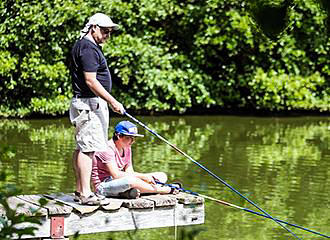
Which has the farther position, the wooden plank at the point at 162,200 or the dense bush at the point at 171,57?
the dense bush at the point at 171,57

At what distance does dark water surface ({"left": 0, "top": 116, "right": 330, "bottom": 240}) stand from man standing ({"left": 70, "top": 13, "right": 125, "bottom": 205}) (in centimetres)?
70

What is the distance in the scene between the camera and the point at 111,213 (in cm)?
610

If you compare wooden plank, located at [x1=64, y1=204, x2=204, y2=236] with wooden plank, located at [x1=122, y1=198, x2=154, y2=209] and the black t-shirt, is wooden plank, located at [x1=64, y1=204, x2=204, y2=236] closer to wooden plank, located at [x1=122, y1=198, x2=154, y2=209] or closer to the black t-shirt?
wooden plank, located at [x1=122, y1=198, x2=154, y2=209]

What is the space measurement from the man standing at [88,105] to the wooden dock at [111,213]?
0.51ft

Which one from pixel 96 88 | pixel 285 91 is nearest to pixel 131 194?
pixel 96 88

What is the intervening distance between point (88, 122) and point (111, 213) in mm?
729

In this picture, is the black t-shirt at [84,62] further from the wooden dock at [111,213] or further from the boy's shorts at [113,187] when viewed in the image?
the wooden dock at [111,213]

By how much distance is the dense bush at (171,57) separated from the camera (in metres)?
16.8

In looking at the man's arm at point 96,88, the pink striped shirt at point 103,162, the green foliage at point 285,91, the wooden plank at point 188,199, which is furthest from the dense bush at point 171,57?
the man's arm at point 96,88

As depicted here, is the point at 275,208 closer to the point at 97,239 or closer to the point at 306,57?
the point at 97,239

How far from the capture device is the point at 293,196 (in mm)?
8984

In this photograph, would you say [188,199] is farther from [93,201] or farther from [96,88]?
[96,88]

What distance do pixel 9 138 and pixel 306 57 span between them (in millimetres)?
7907

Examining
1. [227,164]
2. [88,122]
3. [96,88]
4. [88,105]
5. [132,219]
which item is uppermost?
[96,88]
